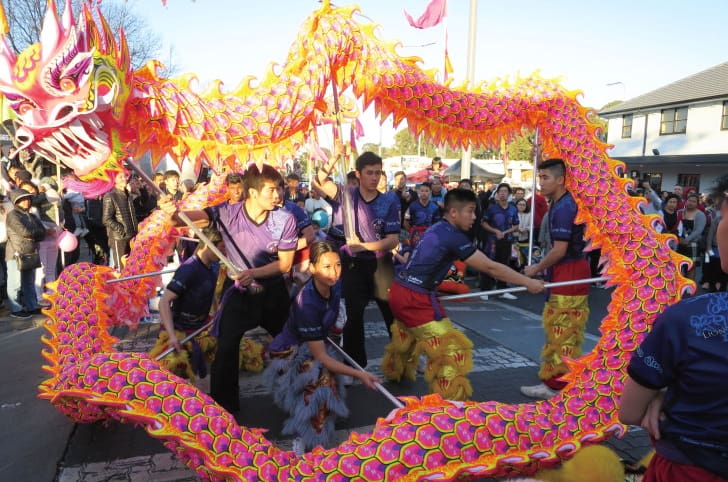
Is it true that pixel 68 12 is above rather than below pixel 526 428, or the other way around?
above

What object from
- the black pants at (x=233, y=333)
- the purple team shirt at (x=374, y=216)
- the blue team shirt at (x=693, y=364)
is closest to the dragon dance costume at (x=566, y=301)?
the purple team shirt at (x=374, y=216)

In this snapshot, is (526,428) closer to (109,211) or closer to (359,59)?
(359,59)

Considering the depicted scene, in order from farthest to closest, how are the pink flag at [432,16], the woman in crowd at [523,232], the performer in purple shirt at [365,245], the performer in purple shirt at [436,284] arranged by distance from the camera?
the woman in crowd at [523,232], the pink flag at [432,16], the performer in purple shirt at [365,245], the performer in purple shirt at [436,284]

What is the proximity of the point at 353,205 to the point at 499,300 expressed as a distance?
13.7ft

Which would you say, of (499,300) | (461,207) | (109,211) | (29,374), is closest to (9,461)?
(29,374)

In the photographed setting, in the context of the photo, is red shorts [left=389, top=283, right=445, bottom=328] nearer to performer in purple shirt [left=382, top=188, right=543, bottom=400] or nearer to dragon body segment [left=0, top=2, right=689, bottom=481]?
performer in purple shirt [left=382, top=188, right=543, bottom=400]

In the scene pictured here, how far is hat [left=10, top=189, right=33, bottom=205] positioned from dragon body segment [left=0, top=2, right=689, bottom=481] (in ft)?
10.2

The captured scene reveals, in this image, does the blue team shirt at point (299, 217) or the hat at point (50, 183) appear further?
the hat at point (50, 183)

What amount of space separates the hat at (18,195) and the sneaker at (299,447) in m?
5.04

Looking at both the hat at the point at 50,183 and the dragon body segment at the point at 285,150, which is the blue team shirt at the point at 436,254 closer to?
the dragon body segment at the point at 285,150

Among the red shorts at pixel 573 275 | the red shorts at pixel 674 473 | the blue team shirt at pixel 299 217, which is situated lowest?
the red shorts at pixel 674 473

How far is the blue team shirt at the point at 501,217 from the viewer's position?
802 centimetres

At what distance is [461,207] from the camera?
3.27 metres

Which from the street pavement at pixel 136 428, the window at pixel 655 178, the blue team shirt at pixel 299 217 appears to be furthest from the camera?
the window at pixel 655 178
